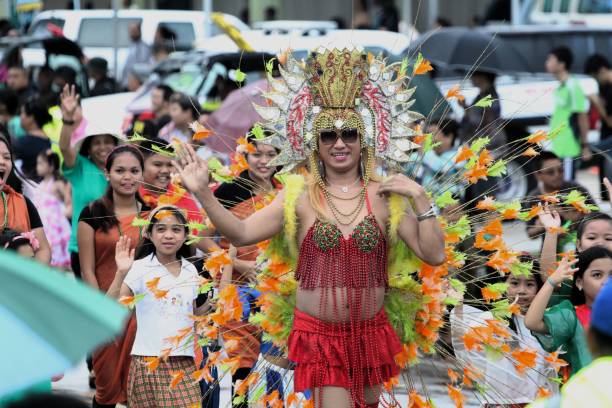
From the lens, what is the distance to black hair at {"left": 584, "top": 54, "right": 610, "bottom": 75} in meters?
17.4

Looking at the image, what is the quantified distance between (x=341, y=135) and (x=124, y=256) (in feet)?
5.37

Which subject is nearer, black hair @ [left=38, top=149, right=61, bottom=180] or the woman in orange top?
the woman in orange top

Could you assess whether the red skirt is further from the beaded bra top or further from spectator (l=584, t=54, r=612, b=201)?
spectator (l=584, t=54, r=612, b=201)

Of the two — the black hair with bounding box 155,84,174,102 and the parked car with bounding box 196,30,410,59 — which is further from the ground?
the parked car with bounding box 196,30,410,59

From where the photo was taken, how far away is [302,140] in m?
5.99

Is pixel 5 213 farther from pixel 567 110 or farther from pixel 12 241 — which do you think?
pixel 567 110

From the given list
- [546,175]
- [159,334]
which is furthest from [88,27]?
[159,334]

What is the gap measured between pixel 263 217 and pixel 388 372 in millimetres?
858

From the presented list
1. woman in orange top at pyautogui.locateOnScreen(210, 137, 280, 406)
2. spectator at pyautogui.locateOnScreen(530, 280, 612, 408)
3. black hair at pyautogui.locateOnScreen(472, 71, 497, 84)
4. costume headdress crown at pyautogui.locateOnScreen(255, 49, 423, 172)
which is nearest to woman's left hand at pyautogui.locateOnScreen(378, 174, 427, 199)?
costume headdress crown at pyautogui.locateOnScreen(255, 49, 423, 172)

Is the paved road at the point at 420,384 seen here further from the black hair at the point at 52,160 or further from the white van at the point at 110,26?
the white van at the point at 110,26

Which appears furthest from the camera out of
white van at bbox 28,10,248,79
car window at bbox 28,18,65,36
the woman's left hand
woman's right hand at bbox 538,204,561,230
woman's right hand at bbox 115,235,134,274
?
car window at bbox 28,18,65,36

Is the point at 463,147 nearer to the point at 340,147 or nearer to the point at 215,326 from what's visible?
the point at 340,147

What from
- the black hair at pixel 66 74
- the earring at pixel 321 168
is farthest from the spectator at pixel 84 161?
the black hair at pixel 66 74

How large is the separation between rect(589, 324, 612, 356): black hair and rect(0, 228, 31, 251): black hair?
422 cm
